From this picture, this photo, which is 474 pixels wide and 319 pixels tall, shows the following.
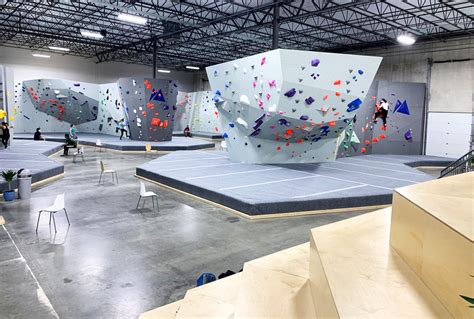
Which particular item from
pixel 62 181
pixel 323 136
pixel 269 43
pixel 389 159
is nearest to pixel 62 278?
pixel 62 181

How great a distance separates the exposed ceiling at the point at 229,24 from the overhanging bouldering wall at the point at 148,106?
278cm

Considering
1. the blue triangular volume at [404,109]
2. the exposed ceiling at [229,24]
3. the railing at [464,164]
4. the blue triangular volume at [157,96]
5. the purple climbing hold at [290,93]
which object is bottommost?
the railing at [464,164]

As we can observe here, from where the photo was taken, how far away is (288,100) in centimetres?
880

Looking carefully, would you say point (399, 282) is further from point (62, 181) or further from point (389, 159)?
point (389, 159)

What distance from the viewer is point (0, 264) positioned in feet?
13.7

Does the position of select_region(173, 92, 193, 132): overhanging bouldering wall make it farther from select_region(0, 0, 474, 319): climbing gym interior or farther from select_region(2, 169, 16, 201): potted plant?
select_region(2, 169, 16, 201): potted plant

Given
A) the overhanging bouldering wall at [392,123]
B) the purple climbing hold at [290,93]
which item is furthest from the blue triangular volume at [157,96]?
the purple climbing hold at [290,93]

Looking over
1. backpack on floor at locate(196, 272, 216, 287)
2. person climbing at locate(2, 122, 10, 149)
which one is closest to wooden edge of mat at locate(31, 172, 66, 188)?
person climbing at locate(2, 122, 10, 149)

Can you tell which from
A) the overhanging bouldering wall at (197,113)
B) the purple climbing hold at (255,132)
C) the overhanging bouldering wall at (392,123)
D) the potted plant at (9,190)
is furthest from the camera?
the overhanging bouldering wall at (197,113)

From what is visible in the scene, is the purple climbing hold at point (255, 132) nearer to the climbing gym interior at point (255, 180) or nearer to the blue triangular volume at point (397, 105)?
the climbing gym interior at point (255, 180)

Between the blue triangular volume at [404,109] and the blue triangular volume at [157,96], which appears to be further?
the blue triangular volume at [157,96]

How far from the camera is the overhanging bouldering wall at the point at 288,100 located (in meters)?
8.48

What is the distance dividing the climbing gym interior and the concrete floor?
28mm

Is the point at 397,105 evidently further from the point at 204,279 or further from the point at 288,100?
the point at 204,279
